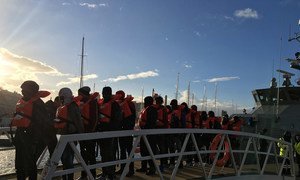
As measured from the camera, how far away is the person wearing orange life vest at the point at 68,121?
626 cm

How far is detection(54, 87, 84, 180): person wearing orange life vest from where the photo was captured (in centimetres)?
626

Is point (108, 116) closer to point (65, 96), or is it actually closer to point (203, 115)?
point (65, 96)

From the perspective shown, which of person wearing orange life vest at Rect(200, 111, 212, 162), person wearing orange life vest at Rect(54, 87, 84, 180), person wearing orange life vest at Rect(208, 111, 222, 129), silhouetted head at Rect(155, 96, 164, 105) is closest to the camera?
person wearing orange life vest at Rect(54, 87, 84, 180)

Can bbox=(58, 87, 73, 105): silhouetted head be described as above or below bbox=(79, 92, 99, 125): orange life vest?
above

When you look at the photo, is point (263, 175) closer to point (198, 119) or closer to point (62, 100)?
point (198, 119)

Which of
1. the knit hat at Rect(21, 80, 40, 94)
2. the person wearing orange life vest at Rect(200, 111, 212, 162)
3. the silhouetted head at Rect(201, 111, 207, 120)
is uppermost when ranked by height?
the knit hat at Rect(21, 80, 40, 94)

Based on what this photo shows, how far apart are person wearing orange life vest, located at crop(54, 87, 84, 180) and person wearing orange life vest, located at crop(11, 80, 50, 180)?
1.20ft

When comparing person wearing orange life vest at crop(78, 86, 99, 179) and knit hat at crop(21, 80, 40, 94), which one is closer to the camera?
knit hat at crop(21, 80, 40, 94)

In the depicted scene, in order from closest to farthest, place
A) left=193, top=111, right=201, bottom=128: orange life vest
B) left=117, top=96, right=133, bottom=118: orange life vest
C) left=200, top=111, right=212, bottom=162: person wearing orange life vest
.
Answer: left=117, top=96, right=133, bottom=118: orange life vest, left=193, top=111, right=201, bottom=128: orange life vest, left=200, top=111, right=212, bottom=162: person wearing orange life vest

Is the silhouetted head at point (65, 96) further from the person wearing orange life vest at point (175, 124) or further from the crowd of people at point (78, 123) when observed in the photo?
the person wearing orange life vest at point (175, 124)

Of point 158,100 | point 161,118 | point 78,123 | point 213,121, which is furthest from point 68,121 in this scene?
point 213,121

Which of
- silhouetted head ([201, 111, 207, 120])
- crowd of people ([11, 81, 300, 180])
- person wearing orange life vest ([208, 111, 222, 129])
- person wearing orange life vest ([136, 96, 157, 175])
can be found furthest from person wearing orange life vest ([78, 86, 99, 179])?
person wearing orange life vest ([208, 111, 222, 129])

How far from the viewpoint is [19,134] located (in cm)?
592

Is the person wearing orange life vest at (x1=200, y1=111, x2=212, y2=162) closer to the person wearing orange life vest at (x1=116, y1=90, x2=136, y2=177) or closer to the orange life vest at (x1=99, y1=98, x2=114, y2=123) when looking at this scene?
the person wearing orange life vest at (x1=116, y1=90, x2=136, y2=177)
